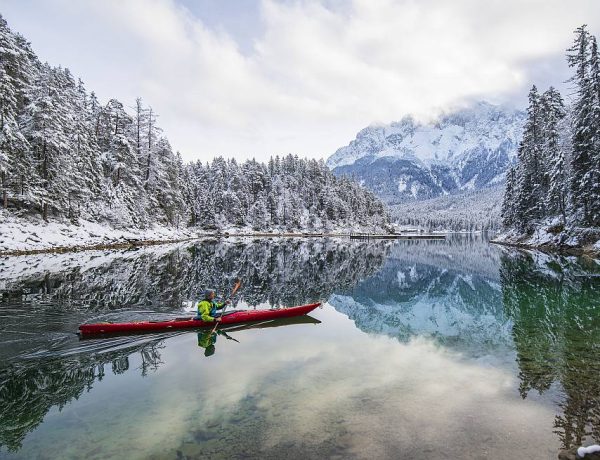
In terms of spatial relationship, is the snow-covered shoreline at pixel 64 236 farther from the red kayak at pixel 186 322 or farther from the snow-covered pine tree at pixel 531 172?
the snow-covered pine tree at pixel 531 172

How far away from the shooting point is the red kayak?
1290cm

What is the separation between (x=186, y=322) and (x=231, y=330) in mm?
1759

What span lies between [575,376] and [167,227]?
6541 centimetres

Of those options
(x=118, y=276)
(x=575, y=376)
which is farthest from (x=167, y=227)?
(x=575, y=376)

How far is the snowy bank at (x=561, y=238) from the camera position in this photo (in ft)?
132

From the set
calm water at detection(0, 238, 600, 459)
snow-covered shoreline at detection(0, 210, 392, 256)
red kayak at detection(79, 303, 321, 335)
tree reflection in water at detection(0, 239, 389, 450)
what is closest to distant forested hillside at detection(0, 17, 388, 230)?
snow-covered shoreline at detection(0, 210, 392, 256)

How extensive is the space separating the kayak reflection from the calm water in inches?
6.7

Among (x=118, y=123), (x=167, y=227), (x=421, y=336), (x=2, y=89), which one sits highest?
(x=118, y=123)

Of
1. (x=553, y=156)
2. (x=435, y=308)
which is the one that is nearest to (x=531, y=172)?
(x=553, y=156)

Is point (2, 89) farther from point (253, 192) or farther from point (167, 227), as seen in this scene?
point (253, 192)

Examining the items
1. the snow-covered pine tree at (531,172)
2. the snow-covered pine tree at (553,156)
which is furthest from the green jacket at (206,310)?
the snow-covered pine tree at (531,172)

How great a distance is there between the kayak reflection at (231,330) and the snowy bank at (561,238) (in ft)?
115

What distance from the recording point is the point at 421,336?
14234 millimetres

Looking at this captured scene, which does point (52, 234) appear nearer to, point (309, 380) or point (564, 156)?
point (309, 380)
